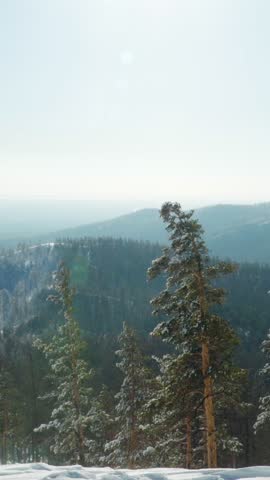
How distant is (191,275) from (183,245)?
47.6 inches

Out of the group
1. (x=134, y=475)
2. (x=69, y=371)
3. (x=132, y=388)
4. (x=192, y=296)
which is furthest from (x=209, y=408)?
(x=132, y=388)

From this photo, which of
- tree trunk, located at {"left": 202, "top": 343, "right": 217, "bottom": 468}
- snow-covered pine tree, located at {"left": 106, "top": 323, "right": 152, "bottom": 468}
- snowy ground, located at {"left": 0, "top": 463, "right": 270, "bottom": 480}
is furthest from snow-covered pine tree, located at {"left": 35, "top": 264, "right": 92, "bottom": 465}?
snowy ground, located at {"left": 0, "top": 463, "right": 270, "bottom": 480}

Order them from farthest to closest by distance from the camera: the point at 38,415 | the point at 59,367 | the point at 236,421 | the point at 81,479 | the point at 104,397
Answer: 1. the point at 38,415
2. the point at 236,421
3. the point at 104,397
4. the point at 59,367
5. the point at 81,479

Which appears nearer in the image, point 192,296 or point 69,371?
point 192,296

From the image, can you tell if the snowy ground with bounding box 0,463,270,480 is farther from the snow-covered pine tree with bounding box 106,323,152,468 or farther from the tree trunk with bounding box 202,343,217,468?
the snow-covered pine tree with bounding box 106,323,152,468

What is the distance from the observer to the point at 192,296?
665 inches

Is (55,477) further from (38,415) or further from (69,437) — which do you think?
(38,415)

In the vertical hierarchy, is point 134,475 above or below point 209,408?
above

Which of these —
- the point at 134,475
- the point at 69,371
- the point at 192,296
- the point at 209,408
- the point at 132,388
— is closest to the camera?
the point at 134,475

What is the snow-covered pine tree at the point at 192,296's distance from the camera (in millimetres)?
16656

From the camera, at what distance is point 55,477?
39.3 ft

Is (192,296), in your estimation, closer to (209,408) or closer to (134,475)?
(209,408)

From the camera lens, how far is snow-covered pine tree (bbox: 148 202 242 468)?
16.7 m

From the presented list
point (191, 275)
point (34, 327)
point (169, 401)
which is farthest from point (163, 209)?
point (34, 327)
